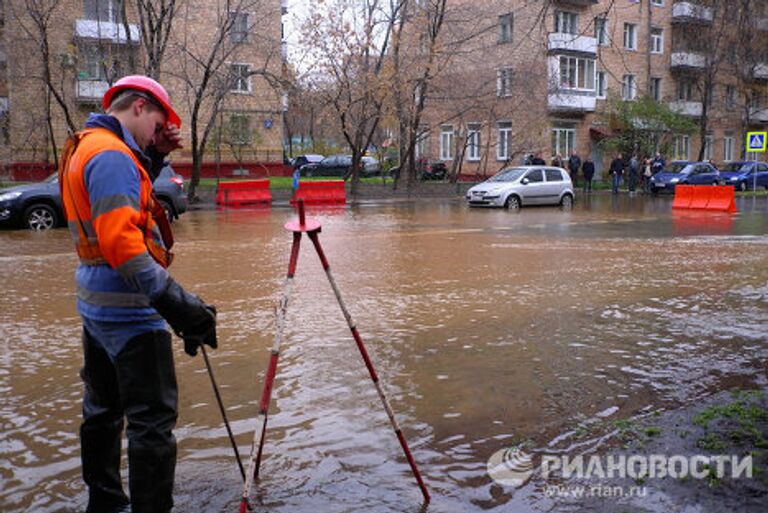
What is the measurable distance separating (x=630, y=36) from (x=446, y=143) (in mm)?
13351

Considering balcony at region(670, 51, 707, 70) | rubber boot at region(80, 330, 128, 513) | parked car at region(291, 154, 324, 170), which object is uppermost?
balcony at region(670, 51, 707, 70)

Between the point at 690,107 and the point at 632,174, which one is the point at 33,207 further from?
the point at 690,107

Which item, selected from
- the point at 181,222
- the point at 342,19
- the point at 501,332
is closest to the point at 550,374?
the point at 501,332

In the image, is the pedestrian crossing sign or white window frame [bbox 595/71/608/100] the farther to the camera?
white window frame [bbox 595/71/608/100]

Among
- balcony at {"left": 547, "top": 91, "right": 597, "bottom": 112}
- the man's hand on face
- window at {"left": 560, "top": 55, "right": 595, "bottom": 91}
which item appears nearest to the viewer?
the man's hand on face

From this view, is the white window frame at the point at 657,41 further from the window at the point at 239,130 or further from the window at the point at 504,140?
the window at the point at 239,130

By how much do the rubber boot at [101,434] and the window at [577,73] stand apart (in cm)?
4032

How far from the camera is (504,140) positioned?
4216 cm

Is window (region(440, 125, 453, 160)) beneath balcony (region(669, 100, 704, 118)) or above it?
beneath

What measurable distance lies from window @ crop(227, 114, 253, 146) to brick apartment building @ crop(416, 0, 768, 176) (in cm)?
851

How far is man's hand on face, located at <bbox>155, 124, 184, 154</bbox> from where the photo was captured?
3.14m

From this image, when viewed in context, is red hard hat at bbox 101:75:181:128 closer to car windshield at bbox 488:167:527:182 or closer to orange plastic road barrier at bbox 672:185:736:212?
car windshield at bbox 488:167:527:182

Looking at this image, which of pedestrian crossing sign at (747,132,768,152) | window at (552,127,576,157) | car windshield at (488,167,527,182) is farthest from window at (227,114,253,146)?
pedestrian crossing sign at (747,132,768,152)

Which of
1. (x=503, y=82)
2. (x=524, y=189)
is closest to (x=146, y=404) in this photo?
(x=524, y=189)
